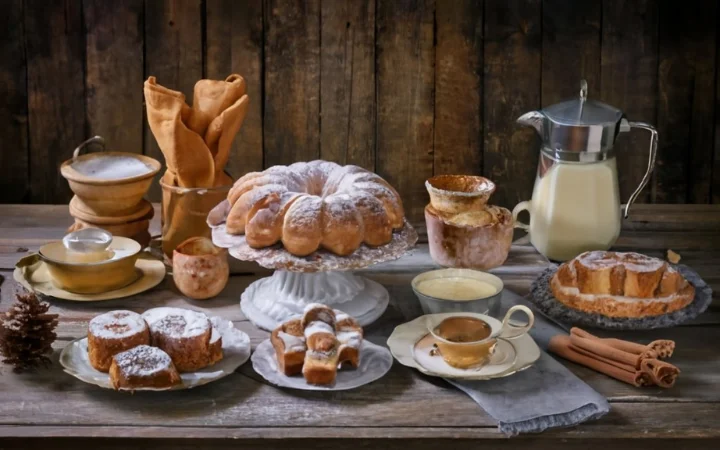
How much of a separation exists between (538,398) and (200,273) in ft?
1.92

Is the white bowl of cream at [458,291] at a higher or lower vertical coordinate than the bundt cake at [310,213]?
lower

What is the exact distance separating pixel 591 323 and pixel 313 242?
42 cm

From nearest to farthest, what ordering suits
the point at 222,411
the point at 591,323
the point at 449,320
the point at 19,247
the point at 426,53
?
the point at 222,411 → the point at 449,320 → the point at 591,323 → the point at 19,247 → the point at 426,53

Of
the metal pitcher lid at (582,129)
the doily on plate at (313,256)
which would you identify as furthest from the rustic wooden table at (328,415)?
the metal pitcher lid at (582,129)

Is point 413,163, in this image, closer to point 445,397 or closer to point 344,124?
point 344,124

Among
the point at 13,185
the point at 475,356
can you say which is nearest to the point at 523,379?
the point at 475,356

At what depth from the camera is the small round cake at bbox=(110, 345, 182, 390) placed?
1357mm

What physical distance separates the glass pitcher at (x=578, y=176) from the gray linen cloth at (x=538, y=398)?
410 millimetres

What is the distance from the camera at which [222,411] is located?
4.42 ft

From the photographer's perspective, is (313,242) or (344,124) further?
(344,124)

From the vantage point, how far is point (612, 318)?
1.57 meters

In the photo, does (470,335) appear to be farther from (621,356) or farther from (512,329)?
(621,356)

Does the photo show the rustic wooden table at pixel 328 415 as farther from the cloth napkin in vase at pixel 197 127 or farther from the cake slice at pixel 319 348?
the cloth napkin in vase at pixel 197 127

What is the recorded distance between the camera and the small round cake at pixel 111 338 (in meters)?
1.41
